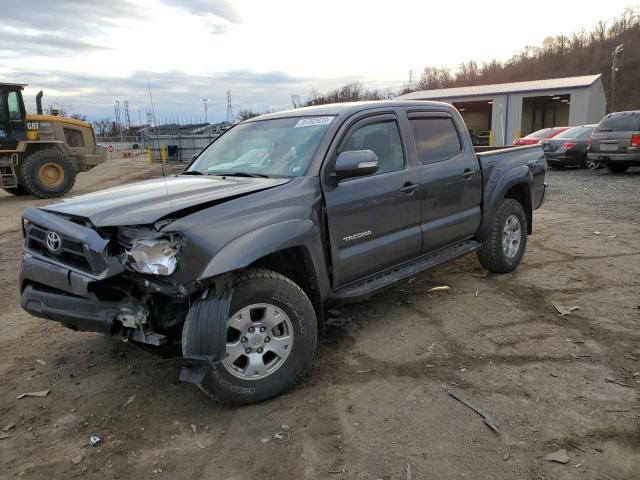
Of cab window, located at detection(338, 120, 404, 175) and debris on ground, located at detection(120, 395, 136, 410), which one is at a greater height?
cab window, located at detection(338, 120, 404, 175)

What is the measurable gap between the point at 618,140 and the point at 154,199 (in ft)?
46.9

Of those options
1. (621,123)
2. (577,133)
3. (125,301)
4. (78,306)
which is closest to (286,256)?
(125,301)

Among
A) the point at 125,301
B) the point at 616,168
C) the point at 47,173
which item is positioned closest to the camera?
the point at 125,301

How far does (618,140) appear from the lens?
13.9 metres

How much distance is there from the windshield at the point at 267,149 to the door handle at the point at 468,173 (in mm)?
1668

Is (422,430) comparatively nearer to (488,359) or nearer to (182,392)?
(488,359)

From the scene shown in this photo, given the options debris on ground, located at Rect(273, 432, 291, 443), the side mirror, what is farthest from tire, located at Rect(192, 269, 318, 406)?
the side mirror

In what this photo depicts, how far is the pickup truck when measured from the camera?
9.59 ft

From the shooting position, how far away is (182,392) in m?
3.45

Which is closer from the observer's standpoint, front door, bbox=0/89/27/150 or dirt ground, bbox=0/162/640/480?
dirt ground, bbox=0/162/640/480

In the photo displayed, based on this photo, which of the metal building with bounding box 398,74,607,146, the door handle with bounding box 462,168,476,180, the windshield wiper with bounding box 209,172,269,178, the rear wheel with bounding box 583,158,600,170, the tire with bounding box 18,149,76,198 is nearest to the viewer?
the windshield wiper with bounding box 209,172,269,178

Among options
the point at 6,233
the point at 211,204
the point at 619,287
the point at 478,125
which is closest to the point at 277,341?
the point at 211,204

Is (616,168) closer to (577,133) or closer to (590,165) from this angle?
(590,165)

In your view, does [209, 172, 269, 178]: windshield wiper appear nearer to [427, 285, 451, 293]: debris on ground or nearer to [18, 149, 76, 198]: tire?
[427, 285, 451, 293]: debris on ground
